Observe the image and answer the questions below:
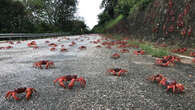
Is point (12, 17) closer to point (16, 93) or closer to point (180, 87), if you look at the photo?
point (16, 93)

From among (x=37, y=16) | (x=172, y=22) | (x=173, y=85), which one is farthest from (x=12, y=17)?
(x=173, y=85)

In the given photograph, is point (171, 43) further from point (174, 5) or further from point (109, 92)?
point (109, 92)

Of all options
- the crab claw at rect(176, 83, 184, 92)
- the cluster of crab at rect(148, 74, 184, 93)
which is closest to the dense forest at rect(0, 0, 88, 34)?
the cluster of crab at rect(148, 74, 184, 93)

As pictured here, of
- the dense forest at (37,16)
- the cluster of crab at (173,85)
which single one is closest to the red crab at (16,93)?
the cluster of crab at (173,85)

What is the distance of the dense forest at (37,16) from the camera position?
20298mm

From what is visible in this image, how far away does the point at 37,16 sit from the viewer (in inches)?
1244

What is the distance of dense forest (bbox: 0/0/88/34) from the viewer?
2030 centimetres

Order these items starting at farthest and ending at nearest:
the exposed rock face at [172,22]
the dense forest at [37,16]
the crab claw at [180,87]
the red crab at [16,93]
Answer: the dense forest at [37,16]
the exposed rock face at [172,22]
the crab claw at [180,87]
the red crab at [16,93]

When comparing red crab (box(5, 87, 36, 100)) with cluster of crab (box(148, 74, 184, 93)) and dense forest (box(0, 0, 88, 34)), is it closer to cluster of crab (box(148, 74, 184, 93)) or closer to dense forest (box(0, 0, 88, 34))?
cluster of crab (box(148, 74, 184, 93))

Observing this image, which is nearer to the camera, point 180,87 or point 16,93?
point 16,93

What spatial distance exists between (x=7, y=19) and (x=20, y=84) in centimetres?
2060

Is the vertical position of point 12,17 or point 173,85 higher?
point 12,17

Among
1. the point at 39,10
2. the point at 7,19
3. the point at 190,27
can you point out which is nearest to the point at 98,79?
the point at 190,27

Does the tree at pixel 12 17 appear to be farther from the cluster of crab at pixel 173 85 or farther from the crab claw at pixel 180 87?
the crab claw at pixel 180 87
